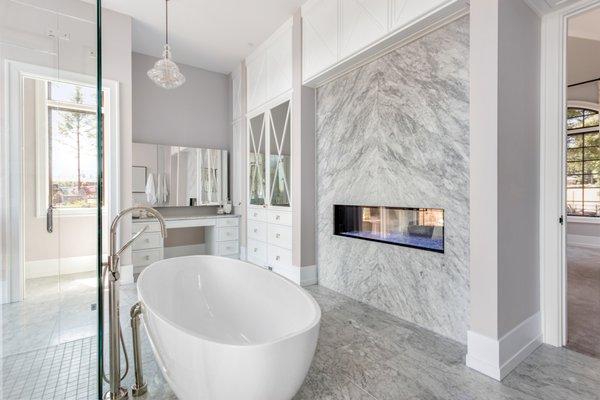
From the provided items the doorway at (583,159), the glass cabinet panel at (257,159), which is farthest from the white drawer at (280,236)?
the doorway at (583,159)

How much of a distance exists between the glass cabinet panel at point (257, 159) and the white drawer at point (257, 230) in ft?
0.96

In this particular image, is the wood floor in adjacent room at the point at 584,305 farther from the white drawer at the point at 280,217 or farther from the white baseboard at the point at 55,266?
the white baseboard at the point at 55,266

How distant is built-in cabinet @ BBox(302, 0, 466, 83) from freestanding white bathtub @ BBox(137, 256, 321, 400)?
6.68 feet

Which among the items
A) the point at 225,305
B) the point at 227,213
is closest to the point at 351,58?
the point at 225,305

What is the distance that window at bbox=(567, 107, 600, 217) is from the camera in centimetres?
572

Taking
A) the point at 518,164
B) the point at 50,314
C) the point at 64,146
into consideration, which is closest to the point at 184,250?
the point at 50,314

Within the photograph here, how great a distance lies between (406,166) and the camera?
2.45m

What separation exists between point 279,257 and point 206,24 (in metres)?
2.96

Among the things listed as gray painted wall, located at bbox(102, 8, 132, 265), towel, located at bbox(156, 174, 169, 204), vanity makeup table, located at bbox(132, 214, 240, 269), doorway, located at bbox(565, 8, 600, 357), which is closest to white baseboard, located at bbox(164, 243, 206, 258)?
vanity makeup table, located at bbox(132, 214, 240, 269)

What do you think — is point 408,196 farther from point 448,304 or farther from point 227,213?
point 227,213

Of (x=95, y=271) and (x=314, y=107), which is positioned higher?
(x=314, y=107)

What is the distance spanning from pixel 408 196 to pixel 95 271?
6.99 ft

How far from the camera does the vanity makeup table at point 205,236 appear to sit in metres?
3.97

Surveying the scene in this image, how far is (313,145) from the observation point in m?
3.46
